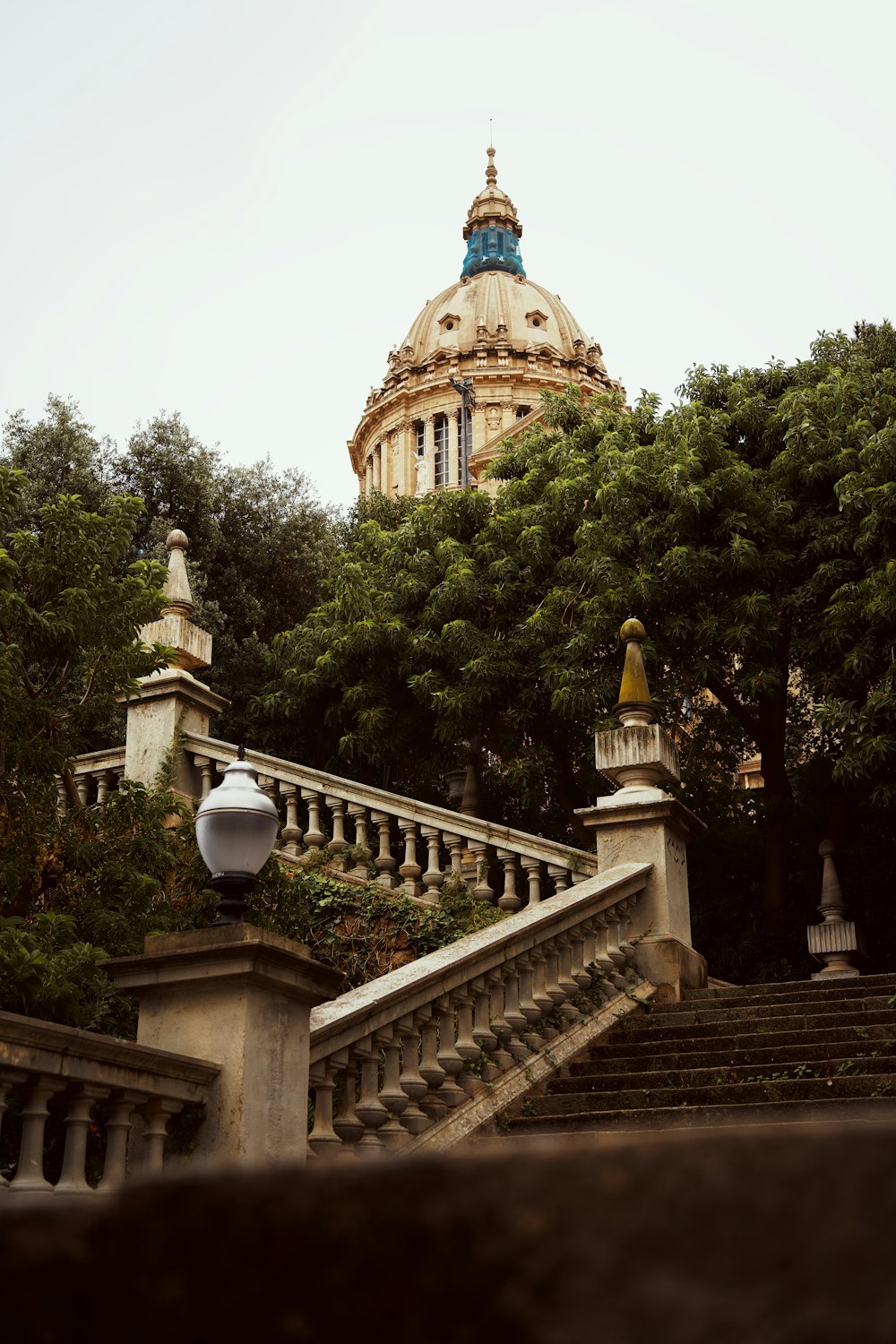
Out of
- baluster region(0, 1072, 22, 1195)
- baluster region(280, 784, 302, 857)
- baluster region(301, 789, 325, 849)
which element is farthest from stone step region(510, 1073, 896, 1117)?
baluster region(280, 784, 302, 857)

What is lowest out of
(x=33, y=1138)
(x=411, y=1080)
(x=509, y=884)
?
(x=33, y=1138)

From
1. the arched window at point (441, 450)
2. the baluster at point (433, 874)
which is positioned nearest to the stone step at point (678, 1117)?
the baluster at point (433, 874)

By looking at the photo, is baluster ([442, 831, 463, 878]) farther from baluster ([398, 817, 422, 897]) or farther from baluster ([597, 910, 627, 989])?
baluster ([597, 910, 627, 989])

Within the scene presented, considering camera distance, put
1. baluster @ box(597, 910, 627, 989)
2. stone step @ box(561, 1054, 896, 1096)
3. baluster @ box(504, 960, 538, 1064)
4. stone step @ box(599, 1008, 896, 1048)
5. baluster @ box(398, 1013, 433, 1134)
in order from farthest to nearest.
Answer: baluster @ box(597, 910, 627, 989)
stone step @ box(599, 1008, 896, 1048)
baluster @ box(504, 960, 538, 1064)
stone step @ box(561, 1054, 896, 1096)
baluster @ box(398, 1013, 433, 1134)

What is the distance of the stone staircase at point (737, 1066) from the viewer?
895 centimetres

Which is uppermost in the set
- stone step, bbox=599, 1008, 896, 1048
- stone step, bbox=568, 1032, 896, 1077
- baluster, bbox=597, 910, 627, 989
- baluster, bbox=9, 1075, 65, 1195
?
baluster, bbox=597, 910, 627, 989

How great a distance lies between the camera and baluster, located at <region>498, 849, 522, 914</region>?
13.8m

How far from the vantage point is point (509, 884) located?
1377 centimetres

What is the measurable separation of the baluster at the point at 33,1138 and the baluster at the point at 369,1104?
2489 millimetres

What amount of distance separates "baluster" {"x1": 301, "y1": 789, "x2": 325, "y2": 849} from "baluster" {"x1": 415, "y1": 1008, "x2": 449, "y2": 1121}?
6.83m

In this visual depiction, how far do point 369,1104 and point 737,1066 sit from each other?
348 cm

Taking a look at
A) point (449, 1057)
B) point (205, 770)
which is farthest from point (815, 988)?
point (205, 770)

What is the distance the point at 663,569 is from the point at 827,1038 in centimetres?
1073

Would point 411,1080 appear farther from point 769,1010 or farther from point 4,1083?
point 769,1010
